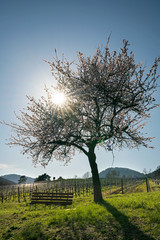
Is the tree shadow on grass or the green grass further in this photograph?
the green grass

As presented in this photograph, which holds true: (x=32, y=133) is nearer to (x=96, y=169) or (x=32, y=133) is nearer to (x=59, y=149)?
(x=59, y=149)

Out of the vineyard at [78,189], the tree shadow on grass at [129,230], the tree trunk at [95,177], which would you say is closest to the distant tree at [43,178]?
the vineyard at [78,189]

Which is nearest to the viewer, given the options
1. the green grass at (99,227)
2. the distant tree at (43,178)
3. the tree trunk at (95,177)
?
the green grass at (99,227)

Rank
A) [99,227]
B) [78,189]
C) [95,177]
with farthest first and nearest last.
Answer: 1. [78,189]
2. [95,177]
3. [99,227]

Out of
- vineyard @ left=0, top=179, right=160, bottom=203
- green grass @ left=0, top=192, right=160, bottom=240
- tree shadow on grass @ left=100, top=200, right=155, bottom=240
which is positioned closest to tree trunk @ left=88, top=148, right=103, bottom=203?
green grass @ left=0, top=192, right=160, bottom=240

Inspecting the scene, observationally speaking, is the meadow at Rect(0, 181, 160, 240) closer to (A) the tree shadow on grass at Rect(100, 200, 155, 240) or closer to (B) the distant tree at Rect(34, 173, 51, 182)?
(A) the tree shadow on grass at Rect(100, 200, 155, 240)

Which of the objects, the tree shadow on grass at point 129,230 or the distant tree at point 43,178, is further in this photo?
the distant tree at point 43,178

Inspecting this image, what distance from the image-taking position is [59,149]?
14469mm

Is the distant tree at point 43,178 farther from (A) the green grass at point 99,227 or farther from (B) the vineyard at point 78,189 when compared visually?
(A) the green grass at point 99,227

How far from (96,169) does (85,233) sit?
6891 mm

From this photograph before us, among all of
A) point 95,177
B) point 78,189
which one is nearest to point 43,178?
point 78,189

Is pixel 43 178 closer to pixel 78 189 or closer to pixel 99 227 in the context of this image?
pixel 78 189

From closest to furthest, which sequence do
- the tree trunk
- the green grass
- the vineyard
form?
the green grass
the tree trunk
the vineyard

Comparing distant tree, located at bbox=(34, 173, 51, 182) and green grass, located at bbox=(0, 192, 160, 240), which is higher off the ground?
green grass, located at bbox=(0, 192, 160, 240)
